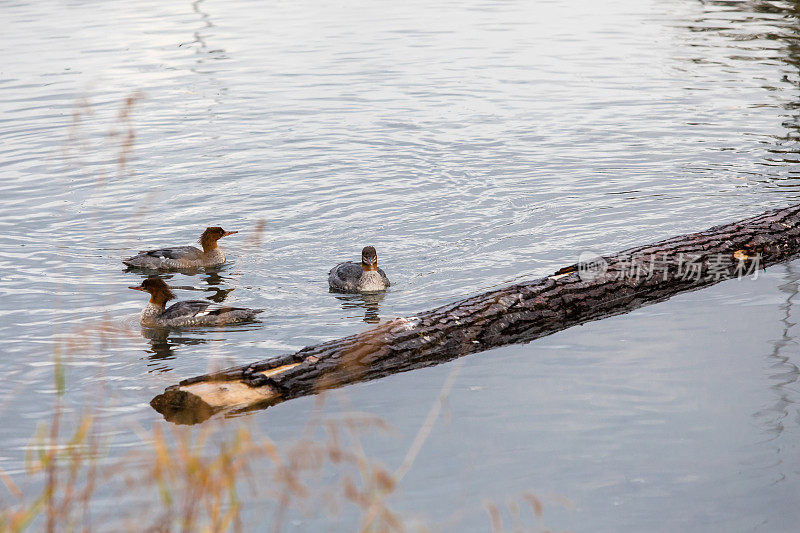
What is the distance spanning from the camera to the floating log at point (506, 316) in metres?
7.64

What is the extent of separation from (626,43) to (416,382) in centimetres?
2301

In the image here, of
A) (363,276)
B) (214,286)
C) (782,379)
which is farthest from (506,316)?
(214,286)

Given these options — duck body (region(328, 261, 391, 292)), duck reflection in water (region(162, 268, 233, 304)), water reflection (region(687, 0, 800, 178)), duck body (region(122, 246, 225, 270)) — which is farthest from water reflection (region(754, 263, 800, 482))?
duck body (region(122, 246, 225, 270))

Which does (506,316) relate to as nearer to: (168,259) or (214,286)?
(214,286)

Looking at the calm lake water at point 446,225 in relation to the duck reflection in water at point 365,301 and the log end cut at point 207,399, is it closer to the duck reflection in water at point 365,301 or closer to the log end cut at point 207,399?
the duck reflection in water at point 365,301

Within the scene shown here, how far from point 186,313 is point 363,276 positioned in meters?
2.11

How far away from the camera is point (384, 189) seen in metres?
15.4

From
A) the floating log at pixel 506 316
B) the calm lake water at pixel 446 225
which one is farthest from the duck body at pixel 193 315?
the floating log at pixel 506 316

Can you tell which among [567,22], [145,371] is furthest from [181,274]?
[567,22]

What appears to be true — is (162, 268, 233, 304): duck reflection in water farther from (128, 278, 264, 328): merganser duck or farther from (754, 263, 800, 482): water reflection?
(754, 263, 800, 482): water reflection

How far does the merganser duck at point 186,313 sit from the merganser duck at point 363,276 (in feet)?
3.74

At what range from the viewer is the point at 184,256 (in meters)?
12.3

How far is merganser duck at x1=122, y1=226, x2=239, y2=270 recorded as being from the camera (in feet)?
39.9

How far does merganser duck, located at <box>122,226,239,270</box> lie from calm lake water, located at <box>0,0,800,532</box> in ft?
0.77
